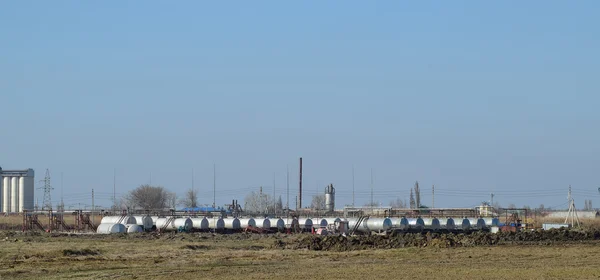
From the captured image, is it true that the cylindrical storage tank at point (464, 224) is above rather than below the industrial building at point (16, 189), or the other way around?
below

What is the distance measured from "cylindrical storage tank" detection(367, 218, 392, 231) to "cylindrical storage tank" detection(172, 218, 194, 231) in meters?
18.1

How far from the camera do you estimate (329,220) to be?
84.8m

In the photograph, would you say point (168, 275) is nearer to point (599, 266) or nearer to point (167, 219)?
point (599, 266)

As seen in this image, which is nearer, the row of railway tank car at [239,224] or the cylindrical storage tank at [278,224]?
the row of railway tank car at [239,224]

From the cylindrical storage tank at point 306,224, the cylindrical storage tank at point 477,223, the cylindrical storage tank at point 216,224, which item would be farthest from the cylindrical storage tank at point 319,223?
the cylindrical storage tank at point 477,223

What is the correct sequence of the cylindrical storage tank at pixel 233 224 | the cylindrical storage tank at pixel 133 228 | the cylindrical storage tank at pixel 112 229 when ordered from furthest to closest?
the cylindrical storage tank at pixel 233 224 < the cylindrical storage tank at pixel 133 228 < the cylindrical storage tank at pixel 112 229

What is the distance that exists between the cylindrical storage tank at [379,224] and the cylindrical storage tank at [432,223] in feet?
14.9

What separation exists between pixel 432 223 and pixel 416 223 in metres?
2.25

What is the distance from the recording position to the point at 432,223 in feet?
259

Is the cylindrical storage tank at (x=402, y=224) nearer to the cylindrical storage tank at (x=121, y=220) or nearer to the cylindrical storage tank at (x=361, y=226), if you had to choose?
the cylindrical storage tank at (x=361, y=226)

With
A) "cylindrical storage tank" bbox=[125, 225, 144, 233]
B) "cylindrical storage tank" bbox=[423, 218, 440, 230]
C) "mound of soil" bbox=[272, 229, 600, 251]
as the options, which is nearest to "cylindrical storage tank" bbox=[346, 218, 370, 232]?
"cylindrical storage tank" bbox=[423, 218, 440, 230]

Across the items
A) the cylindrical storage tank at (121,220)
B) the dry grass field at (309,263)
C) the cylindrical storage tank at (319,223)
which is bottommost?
the dry grass field at (309,263)

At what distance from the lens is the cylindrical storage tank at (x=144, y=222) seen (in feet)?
278

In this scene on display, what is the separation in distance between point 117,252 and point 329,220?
37.4 meters
